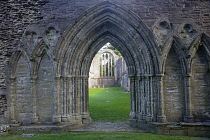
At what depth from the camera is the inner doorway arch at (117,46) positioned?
616cm

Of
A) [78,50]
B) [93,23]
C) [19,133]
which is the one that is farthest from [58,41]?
[19,133]

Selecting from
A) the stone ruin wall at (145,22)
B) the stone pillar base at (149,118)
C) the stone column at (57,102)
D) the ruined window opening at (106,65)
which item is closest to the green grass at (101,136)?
the stone pillar base at (149,118)

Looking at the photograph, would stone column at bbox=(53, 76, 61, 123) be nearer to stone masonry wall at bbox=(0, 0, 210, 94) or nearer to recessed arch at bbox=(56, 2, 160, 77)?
recessed arch at bbox=(56, 2, 160, 77)

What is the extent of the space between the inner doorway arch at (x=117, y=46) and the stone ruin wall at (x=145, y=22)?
0.30m

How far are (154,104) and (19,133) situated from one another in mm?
4419

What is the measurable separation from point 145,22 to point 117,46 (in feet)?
4.53

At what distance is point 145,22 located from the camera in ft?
20.5

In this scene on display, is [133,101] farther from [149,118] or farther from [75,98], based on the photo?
[75,98]

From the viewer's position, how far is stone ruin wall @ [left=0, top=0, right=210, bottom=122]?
20.0 feet

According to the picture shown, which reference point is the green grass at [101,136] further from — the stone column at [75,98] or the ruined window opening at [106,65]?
the ruined window opening at [106,65]

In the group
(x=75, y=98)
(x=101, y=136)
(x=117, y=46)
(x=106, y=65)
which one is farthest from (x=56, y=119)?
(x=106, y=65)

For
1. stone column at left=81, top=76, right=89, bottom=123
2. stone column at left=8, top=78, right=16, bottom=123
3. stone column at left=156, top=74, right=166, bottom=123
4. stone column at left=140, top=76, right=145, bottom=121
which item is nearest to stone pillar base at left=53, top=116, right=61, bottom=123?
stone column at left=81, top=76, right=89, bottom=123

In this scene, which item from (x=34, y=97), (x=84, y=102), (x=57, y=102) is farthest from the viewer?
(x=84, y=102)

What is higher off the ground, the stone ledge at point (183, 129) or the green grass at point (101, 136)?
the stone ledge at point (183, 129)
